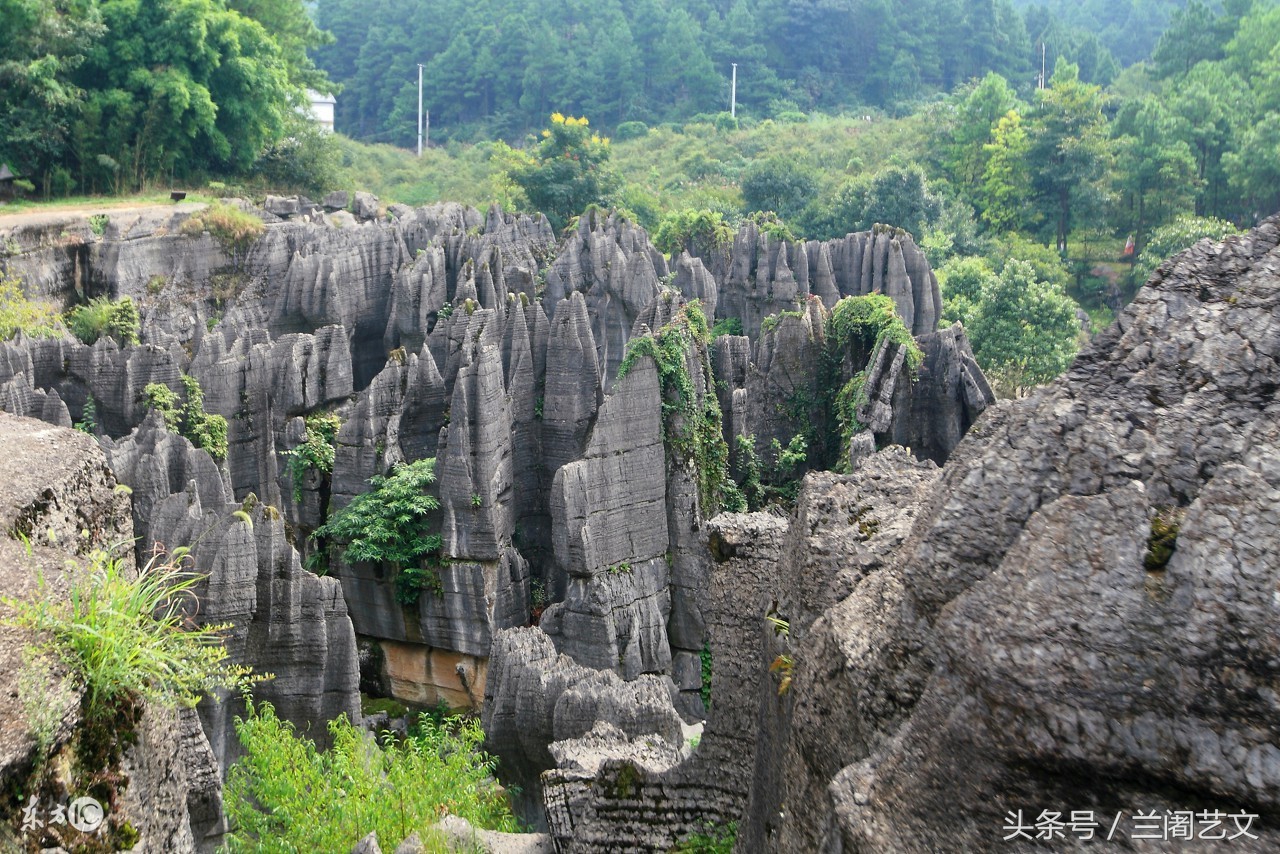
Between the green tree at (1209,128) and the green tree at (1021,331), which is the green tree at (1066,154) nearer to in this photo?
the green tree at (1209,128)

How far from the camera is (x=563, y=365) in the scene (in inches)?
645

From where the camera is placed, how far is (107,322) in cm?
2055

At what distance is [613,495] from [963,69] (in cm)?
6225

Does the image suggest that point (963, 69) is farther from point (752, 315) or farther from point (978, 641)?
point (978, 641)

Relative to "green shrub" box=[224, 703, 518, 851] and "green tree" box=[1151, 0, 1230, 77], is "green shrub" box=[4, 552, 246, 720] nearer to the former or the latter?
"green shrub" box=[224, 703, 518, 851]

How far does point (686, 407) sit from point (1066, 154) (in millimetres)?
30639

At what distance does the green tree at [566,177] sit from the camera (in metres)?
39.5

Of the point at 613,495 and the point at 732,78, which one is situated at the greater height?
the point at 732,78

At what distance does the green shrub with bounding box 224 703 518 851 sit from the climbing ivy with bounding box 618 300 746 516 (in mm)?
5140

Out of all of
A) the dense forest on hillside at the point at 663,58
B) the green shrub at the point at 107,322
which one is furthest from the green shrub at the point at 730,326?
the dense forest on hillside at the point at 663,58

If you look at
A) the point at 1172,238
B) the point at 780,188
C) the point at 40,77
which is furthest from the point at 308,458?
the point at 780,188

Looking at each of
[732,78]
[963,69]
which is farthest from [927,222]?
[963,69]

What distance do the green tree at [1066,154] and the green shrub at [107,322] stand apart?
3035 centimetres

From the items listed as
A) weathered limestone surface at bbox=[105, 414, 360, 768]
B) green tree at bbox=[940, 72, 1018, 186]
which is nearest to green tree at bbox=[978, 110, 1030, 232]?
green tree at bbox=[940, 72, 1018, 186]
